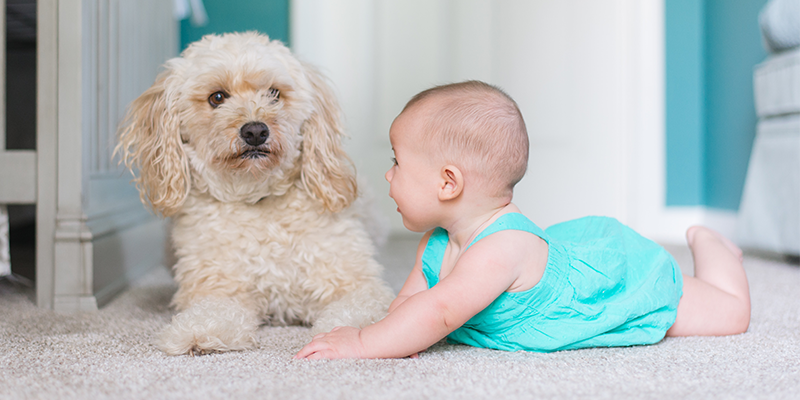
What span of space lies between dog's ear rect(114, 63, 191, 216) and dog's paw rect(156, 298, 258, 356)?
0.29 metres

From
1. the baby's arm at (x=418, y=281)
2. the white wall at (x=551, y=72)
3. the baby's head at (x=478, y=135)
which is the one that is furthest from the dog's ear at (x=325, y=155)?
the white wall at (x=551, y=72)

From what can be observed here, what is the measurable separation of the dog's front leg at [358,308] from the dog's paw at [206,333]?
14cm

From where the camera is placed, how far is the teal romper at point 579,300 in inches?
38.4

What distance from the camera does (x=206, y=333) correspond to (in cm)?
97

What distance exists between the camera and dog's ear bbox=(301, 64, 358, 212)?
1.26 meters

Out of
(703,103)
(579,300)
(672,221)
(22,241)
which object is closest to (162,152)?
(579,300)

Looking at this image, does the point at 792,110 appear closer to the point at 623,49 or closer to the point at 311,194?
the point at 623,49

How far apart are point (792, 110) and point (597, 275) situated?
1.45m

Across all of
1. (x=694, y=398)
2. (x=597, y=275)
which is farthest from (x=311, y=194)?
(x=694, y=398)

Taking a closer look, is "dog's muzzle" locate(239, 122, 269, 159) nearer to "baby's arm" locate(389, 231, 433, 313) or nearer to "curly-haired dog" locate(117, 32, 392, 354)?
"curly-haired dog" locate(117, 32, 392, 354)

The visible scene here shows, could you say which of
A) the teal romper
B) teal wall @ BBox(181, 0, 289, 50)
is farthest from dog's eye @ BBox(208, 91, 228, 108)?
teal wall @ BBox(181, 0, 289, 50)

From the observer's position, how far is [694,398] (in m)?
0.73

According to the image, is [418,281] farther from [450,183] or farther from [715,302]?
[715,302]

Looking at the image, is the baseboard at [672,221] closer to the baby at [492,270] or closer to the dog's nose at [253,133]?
the baby at [492,270]
